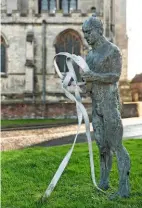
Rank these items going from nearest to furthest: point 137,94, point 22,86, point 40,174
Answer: point 40,174
point 22,86
point 137,94

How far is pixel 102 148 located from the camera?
6410 millimetres

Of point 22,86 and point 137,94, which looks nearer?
point 22,86

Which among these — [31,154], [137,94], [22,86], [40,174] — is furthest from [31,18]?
[40,174]

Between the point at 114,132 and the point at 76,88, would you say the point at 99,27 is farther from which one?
the point at 114,132

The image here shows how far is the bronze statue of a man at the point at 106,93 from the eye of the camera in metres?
6.21

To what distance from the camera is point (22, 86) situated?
3497cm

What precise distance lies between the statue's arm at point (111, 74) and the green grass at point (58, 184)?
1.80 metres

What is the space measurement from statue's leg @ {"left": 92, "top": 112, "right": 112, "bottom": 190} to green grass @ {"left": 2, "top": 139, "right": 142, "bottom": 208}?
254 millimetres

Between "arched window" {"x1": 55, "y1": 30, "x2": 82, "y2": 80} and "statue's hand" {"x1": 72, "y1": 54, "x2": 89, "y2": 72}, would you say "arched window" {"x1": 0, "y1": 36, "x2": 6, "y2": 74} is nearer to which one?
"arched window" {"x1": 55, "y1": 30, "x2": 82, "y2": 80}

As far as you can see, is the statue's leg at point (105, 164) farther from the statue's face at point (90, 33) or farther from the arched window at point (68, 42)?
the arched window at point (68, 42)

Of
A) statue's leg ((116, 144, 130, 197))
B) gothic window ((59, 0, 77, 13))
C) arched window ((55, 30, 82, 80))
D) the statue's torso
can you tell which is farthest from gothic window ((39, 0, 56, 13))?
statue's leg ((116, 144, 130, 197))

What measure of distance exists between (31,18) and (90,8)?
22.6 ft

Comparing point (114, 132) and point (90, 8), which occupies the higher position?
point (90, 8)

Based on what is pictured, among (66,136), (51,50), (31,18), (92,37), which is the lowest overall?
(66,136)
